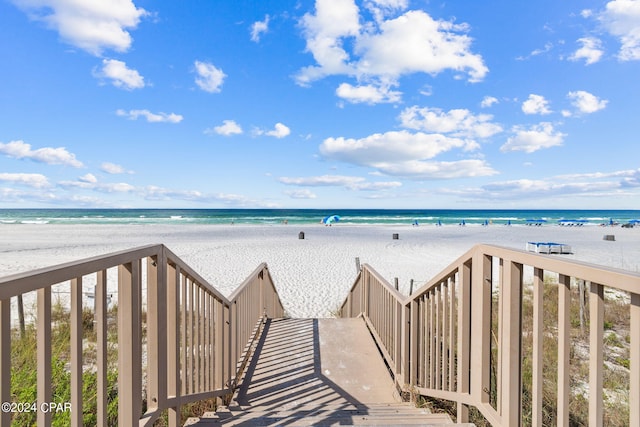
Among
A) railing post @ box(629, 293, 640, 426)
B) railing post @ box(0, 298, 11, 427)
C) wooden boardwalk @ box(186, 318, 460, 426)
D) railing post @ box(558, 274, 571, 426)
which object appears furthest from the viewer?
wooden boardwalk @ box(186, 318, 460, 426)

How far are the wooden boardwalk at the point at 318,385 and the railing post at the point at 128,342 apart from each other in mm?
776

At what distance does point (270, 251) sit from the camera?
1956 cm

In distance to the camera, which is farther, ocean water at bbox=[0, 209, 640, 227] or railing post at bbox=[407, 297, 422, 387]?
ocean water at bbox=[0, 209, 640, 227]

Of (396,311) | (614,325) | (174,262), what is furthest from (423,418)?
(614,325)

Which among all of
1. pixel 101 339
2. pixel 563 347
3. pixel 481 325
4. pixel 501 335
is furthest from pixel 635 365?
pixel 101 339

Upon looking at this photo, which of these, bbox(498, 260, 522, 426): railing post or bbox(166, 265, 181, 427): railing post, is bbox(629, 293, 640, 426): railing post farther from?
bbox(166, 265, 181, 427): railing post

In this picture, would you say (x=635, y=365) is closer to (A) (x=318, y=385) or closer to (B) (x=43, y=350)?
(B) (x=43, y=350)

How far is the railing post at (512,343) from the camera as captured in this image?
191cm

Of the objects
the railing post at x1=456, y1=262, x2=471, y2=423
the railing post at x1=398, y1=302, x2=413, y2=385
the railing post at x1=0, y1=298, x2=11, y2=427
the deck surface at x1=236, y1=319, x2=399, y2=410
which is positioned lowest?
the deck surface at x1=236, y1=319, x2=399, y2=410

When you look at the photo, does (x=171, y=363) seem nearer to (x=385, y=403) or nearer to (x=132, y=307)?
(x=132, y=307)

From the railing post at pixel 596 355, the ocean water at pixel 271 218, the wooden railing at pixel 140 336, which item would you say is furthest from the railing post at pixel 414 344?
the ocean water at pixel 271 218

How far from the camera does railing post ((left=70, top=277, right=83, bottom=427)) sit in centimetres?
135

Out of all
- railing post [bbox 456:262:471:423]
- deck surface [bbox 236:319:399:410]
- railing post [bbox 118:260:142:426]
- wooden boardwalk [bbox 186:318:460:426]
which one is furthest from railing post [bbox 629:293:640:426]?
deck surface [bbox 236:319:399:410]

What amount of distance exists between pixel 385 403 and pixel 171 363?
2.10 metres
